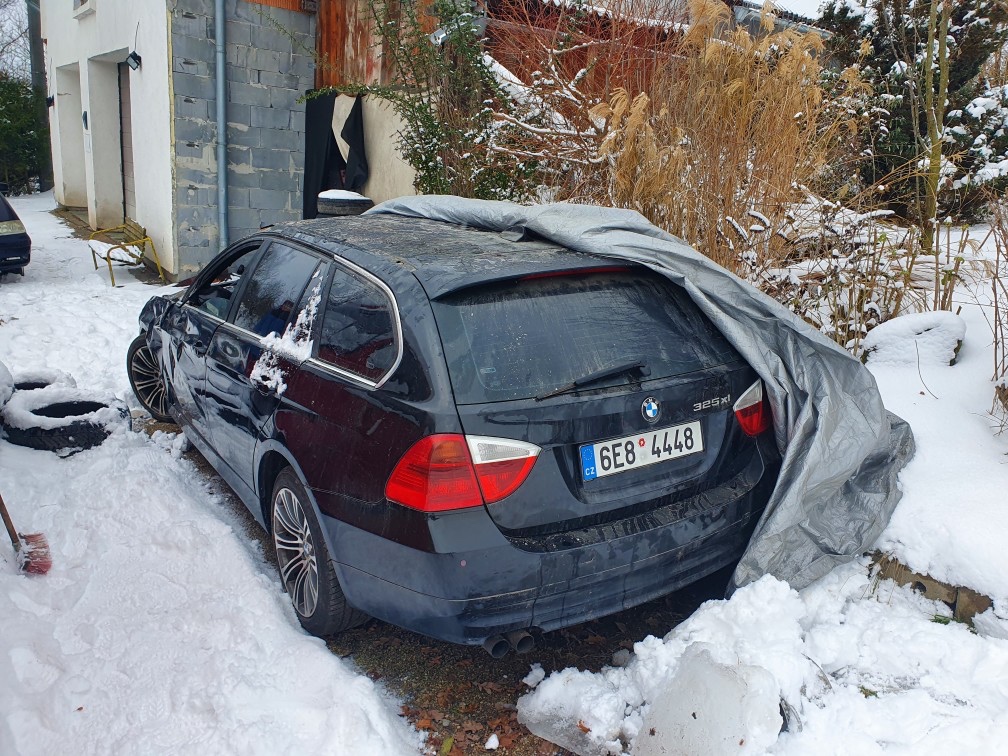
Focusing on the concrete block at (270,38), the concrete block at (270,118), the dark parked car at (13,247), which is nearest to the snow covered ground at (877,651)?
the concrete block at (270,118)

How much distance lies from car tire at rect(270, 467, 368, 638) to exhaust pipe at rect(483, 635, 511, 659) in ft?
2.09

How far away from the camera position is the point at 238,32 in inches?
396

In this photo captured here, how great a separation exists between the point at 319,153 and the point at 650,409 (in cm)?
897

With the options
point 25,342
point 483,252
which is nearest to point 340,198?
point 25,342

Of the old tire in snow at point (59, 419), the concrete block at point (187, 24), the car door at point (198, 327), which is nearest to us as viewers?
the car door at point (198, 327)

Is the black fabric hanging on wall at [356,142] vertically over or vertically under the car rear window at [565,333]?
over

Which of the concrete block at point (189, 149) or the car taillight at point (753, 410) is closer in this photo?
the car taillight at point (753, 410)

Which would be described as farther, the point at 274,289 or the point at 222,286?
the point at 222,286

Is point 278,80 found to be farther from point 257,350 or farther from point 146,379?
point 257,350

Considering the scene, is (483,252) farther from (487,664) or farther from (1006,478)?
(1006,478)

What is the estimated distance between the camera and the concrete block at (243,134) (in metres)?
10.3

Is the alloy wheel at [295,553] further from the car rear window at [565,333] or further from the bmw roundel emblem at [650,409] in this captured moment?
the bmw roundel emblem at [650,409]

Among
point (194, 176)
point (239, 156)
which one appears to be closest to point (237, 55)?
point (239, 156)

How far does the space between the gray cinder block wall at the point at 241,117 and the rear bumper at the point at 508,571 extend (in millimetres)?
8721
